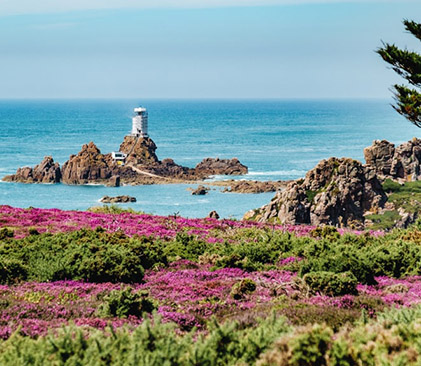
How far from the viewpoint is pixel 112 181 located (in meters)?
111

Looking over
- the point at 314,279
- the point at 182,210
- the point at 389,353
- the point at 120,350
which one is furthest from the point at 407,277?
the point at 182,210

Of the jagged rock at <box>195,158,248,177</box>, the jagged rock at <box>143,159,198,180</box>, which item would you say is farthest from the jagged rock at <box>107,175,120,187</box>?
the jagged rock at <box>195,158,248,177</box>

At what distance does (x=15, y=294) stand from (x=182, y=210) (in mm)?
71435

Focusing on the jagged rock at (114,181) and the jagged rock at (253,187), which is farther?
the jagged rock at (114,181)

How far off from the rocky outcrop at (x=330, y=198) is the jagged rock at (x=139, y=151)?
6727cm

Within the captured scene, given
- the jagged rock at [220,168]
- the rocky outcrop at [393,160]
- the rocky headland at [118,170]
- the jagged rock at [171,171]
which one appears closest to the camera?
the rocky outcrop at [393,160]

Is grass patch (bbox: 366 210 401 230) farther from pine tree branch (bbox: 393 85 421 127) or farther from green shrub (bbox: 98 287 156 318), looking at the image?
green shrub (bbox: 98 287 156 318)

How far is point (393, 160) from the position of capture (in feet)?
248

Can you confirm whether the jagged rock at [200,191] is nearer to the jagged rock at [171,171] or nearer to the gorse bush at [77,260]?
the jagged rock at [171,171]

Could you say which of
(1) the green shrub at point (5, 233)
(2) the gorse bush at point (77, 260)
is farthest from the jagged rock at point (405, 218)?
(2) the gorse bush at point (77, 260)

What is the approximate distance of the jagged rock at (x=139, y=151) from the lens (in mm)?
123938

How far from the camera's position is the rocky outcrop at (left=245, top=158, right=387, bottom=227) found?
171 ft

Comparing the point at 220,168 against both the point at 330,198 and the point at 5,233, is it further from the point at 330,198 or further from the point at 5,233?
the point at 5,233

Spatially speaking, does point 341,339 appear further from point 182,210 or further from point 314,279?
point 182,210
